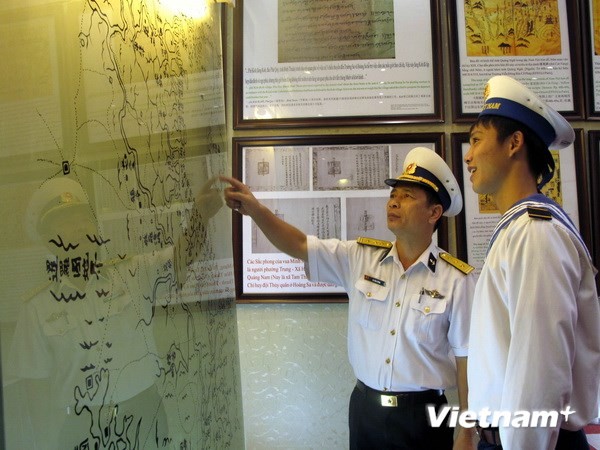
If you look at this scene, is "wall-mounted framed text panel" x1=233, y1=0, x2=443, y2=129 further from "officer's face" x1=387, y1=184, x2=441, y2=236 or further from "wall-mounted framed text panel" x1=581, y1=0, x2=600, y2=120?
"wall-mounted framed text panel" x1=581, y1=0, x2=600, y2=120

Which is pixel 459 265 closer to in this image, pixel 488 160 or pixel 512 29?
pixel 488 160

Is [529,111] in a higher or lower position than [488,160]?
higher

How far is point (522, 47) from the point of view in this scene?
183 cm

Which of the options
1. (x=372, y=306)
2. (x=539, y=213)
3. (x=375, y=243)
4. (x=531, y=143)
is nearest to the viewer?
(x=539, y=213)

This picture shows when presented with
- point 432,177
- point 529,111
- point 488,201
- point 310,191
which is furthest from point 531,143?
point 310,191

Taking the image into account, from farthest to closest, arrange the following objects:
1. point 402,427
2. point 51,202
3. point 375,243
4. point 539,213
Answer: point 375,243 → point 402,427 → point 539,213 → point 51,202

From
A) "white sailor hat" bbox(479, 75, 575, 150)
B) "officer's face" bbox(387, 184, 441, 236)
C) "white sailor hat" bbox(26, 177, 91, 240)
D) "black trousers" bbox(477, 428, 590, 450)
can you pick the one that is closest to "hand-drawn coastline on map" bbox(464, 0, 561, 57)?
"officer's face" bbox(387, 184, 441, 236)

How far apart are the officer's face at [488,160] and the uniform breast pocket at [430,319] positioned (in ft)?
1.45

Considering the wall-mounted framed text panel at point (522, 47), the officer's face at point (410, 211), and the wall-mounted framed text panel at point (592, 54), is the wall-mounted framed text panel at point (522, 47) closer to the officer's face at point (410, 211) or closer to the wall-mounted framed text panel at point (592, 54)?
the wall-mounted framed text panel at point (592, 54)

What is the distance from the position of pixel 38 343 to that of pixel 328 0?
1.78m

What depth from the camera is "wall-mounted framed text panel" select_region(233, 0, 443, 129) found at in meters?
1.81

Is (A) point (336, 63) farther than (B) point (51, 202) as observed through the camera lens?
Yes

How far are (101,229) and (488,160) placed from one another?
861 mm

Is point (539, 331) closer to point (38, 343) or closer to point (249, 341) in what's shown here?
point (38, 343)
